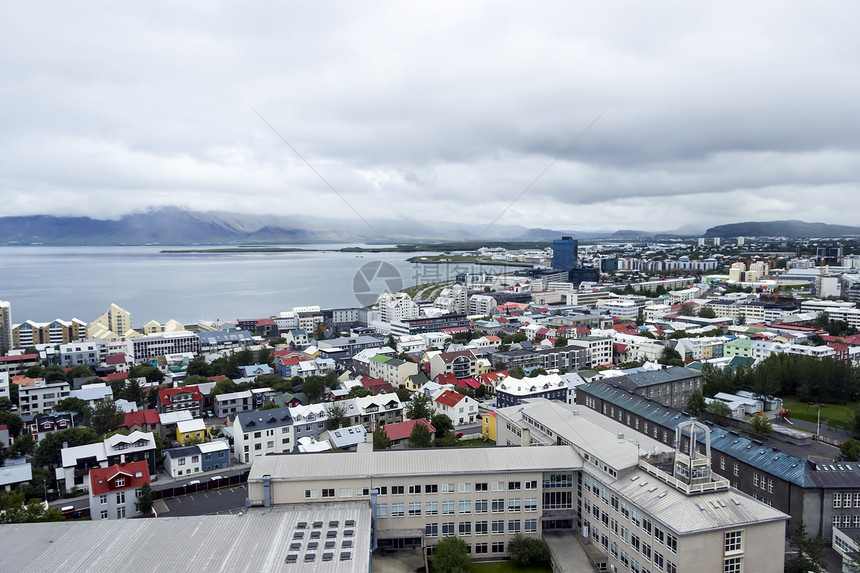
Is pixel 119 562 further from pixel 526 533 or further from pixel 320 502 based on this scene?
pixel 526 533

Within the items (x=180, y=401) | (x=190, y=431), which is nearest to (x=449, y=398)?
(x=190, y=431)

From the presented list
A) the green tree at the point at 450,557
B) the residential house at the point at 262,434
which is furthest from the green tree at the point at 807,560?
the residential house at the point at 262,434

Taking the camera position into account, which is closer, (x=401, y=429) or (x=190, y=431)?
(x=401, y=429)

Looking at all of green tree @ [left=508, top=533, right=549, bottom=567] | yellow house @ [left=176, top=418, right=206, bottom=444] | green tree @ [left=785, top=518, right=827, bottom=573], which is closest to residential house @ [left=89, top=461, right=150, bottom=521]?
yellow house @ [left=176, top=418, right=206, bottom=444]

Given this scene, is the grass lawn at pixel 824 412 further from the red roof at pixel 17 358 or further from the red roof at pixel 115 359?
the red roof at pixel 17 358

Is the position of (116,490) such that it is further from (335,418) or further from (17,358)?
(17,358)

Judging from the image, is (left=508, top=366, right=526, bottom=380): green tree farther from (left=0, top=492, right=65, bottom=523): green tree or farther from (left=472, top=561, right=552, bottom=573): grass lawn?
(left=0, top=492, right=65, bottom=523): green tree

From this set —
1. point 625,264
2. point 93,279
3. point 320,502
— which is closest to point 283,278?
point 93,279

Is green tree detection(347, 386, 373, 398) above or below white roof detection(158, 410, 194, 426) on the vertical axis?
above
